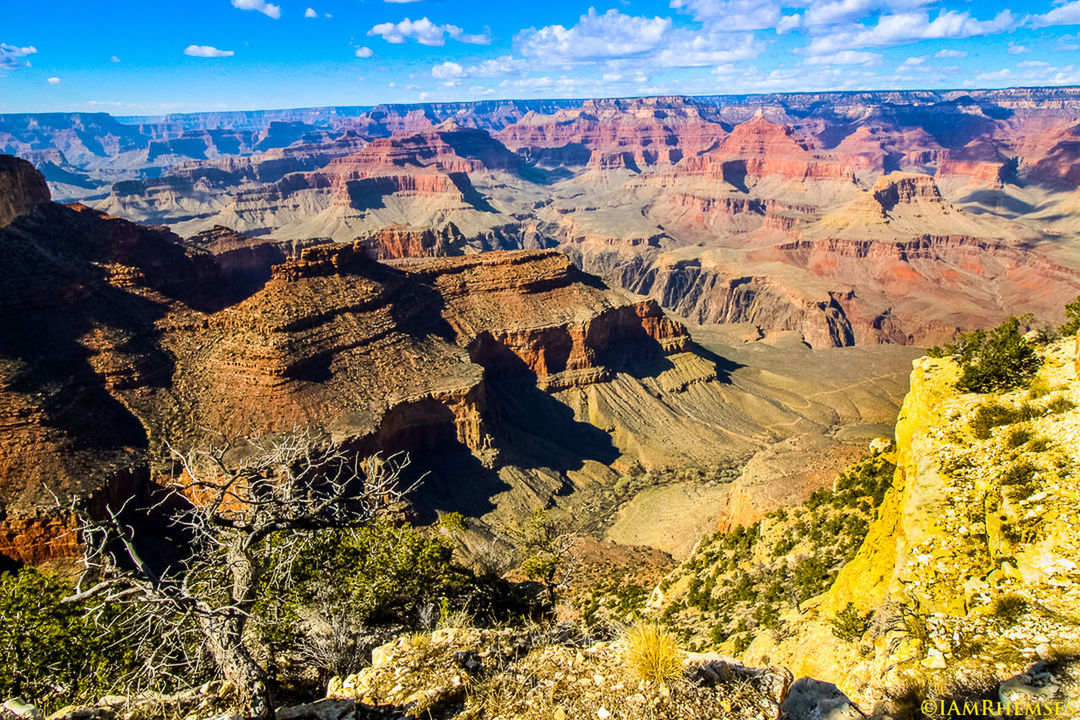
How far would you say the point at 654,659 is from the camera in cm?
920

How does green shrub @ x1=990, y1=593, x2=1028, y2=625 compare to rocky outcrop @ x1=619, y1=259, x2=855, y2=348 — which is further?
rocky outcrop @ x1=619, y1=259, x2=855, y2=348

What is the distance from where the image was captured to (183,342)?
2109 inches

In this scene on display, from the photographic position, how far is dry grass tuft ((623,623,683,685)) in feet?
29.9

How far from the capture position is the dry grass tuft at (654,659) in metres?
9.12

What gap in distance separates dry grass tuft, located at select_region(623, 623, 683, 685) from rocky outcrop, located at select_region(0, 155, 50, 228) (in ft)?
237

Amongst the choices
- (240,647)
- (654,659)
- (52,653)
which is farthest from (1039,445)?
(52,653)

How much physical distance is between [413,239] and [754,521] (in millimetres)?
108927

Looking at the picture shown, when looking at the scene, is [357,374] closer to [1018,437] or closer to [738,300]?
[1018,437]

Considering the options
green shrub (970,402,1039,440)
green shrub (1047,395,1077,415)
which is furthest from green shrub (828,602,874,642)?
green shrub (1047,395,1077,415)

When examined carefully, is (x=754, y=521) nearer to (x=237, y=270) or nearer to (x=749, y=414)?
(x=749, y=414)

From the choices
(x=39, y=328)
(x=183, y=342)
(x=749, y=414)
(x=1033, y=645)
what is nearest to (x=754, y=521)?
(x=1033, y=645)

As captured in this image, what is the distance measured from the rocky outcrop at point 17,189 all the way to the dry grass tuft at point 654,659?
72.2 metres

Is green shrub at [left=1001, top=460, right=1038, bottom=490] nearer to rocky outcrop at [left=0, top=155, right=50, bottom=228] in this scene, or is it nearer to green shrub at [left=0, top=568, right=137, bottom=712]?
green shrub at [left=0, top=568, right=137, bottom=712]

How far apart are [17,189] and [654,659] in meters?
77.5
